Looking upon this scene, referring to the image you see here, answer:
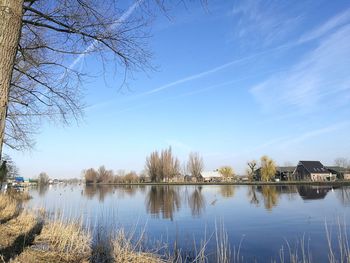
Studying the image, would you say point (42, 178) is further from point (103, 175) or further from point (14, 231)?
point (14, 231)

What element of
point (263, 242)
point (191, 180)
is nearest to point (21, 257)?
point (263, 242)

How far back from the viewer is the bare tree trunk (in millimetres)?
3002

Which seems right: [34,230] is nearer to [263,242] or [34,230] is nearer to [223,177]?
[263,242]

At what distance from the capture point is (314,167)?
86.9m

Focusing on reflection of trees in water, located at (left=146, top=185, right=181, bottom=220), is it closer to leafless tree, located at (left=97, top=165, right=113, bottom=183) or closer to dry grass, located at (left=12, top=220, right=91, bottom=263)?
dry grass, located at (left=12, top=220, right=91, bottom=263)

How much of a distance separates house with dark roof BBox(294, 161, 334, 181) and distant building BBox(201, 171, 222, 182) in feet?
120

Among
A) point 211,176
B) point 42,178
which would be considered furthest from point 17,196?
point 42,178

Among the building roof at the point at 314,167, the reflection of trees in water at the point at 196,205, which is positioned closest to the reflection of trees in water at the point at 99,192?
the reflection of trees in water at the point at 196,205

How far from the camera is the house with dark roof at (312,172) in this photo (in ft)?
276

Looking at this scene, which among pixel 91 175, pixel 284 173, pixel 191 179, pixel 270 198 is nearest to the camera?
pixel 270 198

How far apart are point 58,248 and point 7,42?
6232 millimetres

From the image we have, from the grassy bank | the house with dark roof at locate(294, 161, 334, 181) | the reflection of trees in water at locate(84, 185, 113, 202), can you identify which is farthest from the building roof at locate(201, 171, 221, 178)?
the grassy bank

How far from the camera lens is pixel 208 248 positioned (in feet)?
37.1

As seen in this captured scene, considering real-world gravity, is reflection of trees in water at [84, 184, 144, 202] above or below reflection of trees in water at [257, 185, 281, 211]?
above
